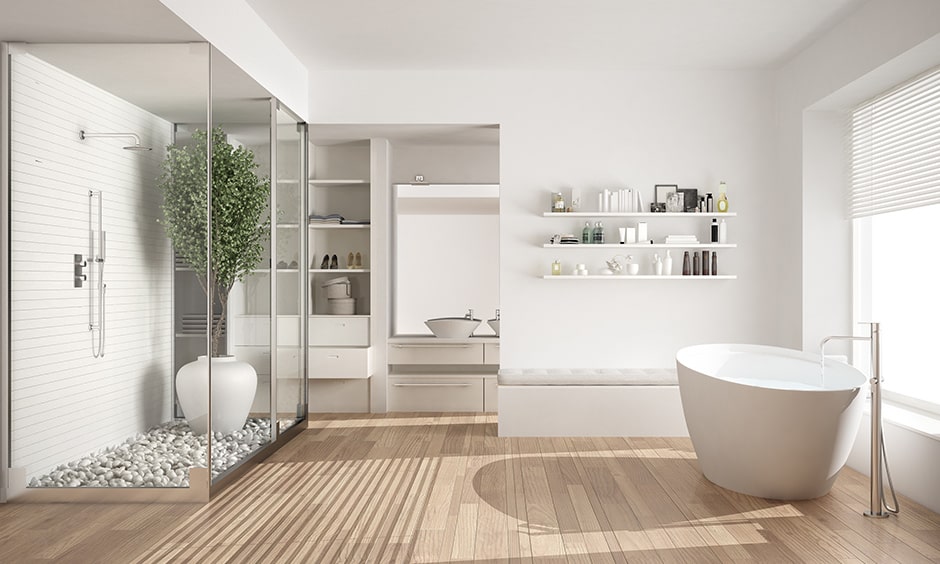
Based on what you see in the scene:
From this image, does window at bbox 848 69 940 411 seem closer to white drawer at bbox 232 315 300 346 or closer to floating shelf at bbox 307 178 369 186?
floating shelf at bbox 307 178 369 186

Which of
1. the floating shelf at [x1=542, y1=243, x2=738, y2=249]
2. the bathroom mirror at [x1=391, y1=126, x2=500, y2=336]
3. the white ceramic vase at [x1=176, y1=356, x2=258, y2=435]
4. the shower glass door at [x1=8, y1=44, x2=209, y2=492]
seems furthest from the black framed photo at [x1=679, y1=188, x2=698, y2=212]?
the shower glass door at [x1=8, y1=44, x2=209, y2=492]

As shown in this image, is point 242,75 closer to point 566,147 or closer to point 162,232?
point 162,232

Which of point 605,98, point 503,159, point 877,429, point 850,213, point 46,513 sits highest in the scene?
point 605,98

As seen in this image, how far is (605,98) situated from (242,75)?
2.94 m

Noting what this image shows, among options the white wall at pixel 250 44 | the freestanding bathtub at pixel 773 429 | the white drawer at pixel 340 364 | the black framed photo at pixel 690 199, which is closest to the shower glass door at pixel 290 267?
the white wall at pixel 250 44

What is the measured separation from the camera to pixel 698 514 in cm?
349

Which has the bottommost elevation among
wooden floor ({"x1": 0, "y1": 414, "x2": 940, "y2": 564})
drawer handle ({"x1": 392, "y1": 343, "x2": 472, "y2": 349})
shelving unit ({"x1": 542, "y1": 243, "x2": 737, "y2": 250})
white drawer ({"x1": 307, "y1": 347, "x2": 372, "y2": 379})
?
wooden floor ({"x1": 0, "y1": 414, "x2": 940, "y2": 564})

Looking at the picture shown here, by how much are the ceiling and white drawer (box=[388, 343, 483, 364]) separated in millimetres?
2404

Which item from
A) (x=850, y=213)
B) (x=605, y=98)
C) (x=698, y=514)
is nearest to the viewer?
(x=698, y=514)

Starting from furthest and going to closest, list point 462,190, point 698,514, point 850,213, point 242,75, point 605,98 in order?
point 462,190 < point 605,98 < point 850,213 < point 242,75 < point 698,514

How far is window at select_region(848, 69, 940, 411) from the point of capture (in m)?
4.15

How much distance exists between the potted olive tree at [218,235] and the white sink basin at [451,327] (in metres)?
2.13

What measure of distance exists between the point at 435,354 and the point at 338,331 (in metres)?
0.89

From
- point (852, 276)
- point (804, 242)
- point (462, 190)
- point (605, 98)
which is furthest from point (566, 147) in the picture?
point (852, 276)
